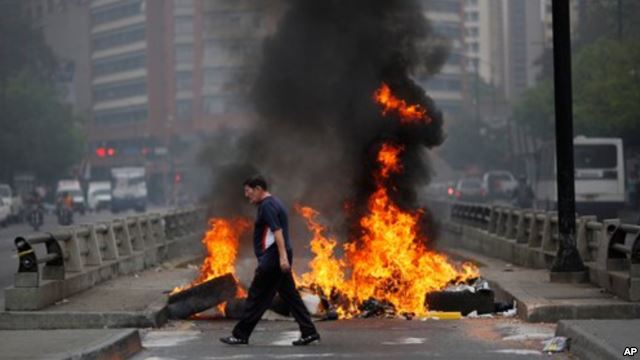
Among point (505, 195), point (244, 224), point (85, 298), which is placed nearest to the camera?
point (85, 298)

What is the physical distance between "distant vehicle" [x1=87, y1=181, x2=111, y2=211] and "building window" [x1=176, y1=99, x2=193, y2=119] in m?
8.57

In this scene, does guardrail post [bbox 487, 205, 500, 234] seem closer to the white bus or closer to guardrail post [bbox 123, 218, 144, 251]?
guardrail post [bbox 123, 218, 144, 251]

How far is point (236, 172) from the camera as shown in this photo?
854 inches

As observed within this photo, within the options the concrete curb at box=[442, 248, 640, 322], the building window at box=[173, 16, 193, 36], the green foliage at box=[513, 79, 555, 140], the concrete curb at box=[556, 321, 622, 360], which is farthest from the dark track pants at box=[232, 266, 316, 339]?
the green foliage at box=[513, 79, 555, 140]

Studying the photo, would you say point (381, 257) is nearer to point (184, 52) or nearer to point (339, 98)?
point (339, 98)

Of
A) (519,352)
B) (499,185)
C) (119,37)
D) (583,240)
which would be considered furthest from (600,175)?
(119,37)

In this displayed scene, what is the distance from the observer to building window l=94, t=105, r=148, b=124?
105 meters

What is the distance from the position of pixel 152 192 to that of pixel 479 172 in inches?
1213

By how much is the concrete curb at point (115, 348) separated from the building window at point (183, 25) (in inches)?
903

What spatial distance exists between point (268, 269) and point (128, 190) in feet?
209

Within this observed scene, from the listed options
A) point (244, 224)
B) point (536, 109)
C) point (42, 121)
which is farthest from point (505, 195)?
point (244, 224)

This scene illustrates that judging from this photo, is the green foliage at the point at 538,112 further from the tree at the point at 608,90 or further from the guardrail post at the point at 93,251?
the guardrail post at the point at 93,251

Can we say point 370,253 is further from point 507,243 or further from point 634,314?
point 507,243

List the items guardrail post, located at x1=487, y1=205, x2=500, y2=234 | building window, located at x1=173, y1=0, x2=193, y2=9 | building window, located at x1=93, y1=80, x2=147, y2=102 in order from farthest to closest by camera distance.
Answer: building window, located at x1=93, y1=80, x2=147, y2=102, building window, located at x1=173, y1=0, x2=193, y2=9, guardrail post, located at x1=487, y1=205, x2=500, y2=234
